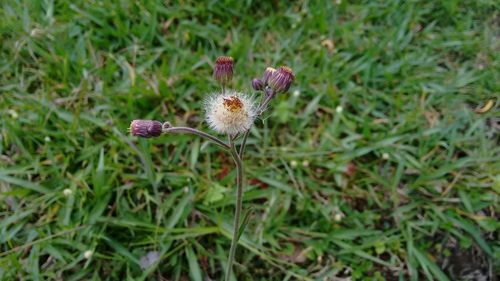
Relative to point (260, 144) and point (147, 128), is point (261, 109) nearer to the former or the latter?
point (147, 128)

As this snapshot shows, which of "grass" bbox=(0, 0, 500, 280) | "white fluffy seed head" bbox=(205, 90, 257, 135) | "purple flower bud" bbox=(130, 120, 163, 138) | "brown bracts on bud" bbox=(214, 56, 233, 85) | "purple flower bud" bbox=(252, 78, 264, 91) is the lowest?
"grass" bbox=(0, 0, 500, 280)

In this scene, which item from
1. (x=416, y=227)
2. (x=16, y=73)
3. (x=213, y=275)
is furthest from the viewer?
(x=16, y=73)

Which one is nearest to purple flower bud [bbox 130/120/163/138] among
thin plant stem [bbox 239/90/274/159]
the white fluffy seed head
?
the white fluffy seed head

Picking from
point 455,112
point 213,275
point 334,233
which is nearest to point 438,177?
point 455,112

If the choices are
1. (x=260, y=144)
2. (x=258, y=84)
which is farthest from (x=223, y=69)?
(x=260, y=144)

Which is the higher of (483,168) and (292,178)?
(483,168)

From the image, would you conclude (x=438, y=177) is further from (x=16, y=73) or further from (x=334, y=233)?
(x=16, y=73)

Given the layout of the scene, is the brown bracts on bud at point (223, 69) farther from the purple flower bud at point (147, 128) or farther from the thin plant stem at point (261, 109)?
the purple flower bud at point (147, 128)

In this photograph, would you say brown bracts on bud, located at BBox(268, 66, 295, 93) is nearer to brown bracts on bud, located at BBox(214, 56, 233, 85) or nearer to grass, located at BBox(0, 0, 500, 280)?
brown bracts on bud, located at BBox(214, 56, 233, 85)
